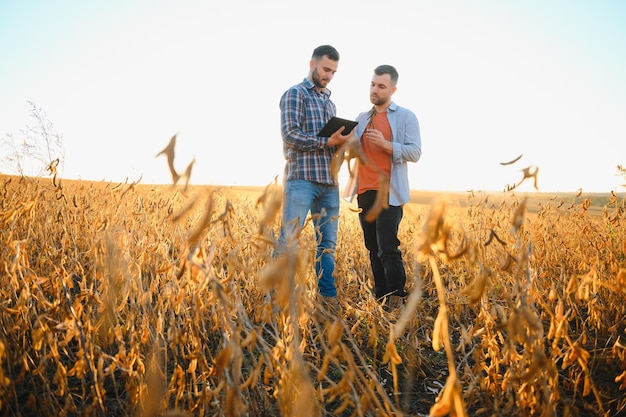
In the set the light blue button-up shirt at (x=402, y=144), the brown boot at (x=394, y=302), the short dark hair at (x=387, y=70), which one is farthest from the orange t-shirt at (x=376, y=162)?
the brown boot at (x=394, y=302)

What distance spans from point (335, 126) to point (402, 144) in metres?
0.58

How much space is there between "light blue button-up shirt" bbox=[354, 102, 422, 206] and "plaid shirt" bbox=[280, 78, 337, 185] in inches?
14.4

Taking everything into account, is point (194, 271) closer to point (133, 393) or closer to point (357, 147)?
point (357, 147)

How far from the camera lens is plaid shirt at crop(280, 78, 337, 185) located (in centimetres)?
272

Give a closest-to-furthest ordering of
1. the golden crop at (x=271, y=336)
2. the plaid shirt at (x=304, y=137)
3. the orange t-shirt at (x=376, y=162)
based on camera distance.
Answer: the golden crop at (x=271, y=336) < the plaid shirt at (x=304, y=137) < the orange t-shirt at (x=376, y=162)

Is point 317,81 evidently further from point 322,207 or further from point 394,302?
point 394,302

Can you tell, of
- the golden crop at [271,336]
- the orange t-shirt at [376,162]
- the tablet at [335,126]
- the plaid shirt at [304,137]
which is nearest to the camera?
the golden crop at [271,336]

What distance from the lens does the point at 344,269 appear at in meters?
2.99

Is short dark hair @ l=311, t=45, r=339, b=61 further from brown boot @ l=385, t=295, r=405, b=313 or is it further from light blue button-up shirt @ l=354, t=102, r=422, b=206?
brown boot @ l=385, t=295, r=405, b=313

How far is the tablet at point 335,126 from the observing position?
2611 millimetres

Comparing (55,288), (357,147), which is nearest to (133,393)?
(55,288)

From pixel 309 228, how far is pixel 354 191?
44.5 inches

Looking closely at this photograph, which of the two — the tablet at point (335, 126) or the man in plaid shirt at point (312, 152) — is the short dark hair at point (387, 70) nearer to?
the man in plaid shirt at point (312, 152)

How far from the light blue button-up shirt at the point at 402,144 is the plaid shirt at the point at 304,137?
0.37m
